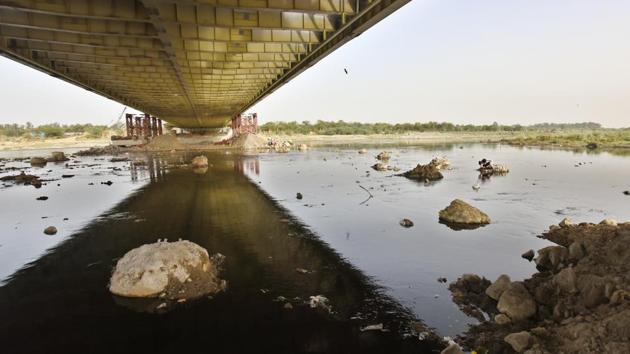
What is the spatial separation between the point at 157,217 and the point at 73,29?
8.19 meters

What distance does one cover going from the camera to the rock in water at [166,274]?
8812 mm

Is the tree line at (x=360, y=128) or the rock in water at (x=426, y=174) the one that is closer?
the rock in water at (x=426, y=174)

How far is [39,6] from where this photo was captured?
41.5ft

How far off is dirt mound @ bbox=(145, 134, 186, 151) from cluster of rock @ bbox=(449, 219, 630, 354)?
66.3 m

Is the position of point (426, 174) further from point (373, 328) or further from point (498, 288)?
point (373, 328)

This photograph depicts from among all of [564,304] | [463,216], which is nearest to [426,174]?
[463,216]

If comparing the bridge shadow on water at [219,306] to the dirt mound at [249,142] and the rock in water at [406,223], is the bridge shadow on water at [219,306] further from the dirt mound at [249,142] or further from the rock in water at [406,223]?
the dirt mound at [249,142]

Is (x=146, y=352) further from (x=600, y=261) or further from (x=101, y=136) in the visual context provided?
(x=101, y=136)

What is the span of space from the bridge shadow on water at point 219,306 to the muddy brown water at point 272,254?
36 mm

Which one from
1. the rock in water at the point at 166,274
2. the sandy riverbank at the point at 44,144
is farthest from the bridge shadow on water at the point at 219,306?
the sandy riverbank at the point at 44,144

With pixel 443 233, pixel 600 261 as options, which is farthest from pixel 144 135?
pixel 600 261

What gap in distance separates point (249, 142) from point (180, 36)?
5426 centimetres

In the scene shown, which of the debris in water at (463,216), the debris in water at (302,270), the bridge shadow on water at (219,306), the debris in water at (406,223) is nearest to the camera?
the bridge shadow on water at (219,306)

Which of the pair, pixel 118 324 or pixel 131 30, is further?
pixel 131 30
